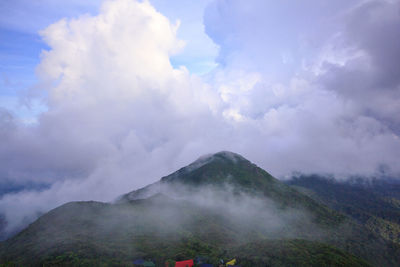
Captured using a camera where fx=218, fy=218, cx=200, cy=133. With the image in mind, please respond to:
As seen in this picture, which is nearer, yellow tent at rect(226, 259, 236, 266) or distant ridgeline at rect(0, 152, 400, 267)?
yellow tent at rect(226, 259, 236, 266)

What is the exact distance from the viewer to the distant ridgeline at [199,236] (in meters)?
85.0

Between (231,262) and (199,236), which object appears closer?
(231,262)

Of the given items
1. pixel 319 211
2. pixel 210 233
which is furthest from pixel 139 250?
pixel 319 211

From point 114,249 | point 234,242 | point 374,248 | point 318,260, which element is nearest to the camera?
point 318,260

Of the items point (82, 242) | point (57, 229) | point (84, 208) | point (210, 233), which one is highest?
point (84, 208)

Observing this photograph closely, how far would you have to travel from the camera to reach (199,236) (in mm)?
118375

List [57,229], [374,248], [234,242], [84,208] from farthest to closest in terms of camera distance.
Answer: [84,208], [374,248], [57,229], [234,242]

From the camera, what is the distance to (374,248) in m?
138

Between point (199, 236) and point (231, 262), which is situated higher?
point (199, 236)

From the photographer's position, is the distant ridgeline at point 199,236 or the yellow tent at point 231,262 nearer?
the yellow tent at point 231,262

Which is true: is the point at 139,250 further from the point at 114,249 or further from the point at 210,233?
the point at 210,233

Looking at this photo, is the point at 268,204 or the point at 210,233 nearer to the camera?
the point at 210,233

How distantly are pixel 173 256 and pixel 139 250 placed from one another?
17.6 metres

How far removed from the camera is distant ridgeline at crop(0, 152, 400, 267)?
85.0 meters
